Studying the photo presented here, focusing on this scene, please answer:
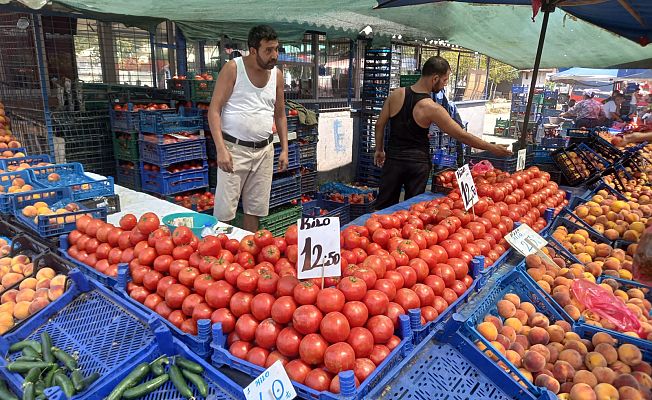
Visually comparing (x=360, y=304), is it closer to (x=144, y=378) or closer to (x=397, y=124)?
(x=144, y=378)

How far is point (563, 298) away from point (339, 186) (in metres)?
5.43

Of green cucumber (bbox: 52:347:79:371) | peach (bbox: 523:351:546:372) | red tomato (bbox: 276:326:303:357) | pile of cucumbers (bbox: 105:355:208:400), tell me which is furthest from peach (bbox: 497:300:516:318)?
green cucumber (bbox: 52:347:79:371)

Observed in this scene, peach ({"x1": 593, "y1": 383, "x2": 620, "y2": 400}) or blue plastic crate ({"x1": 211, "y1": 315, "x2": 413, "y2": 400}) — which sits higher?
blue plastic crate ({"x1": 211, "y1": 315, "x2": 413, "y2": 400})

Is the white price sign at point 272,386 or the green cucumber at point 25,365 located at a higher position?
the white price sign at point 272,386

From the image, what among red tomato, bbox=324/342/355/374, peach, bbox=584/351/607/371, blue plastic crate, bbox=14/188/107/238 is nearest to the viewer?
red tomato, bbox=324/342/355/374

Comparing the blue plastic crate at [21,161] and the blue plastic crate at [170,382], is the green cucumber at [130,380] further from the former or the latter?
the blue plastic crate at [21,161]

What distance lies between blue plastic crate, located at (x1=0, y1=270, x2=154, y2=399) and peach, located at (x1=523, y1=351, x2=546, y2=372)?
168cm

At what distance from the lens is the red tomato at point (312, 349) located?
1.70 meters

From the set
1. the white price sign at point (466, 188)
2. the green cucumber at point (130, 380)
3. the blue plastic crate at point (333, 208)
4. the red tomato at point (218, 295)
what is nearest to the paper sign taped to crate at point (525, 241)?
the white price sign at point (466, 188)

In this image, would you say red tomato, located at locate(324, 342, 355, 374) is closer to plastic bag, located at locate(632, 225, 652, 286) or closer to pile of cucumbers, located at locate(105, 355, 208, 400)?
pile of cucumbers, located at locate(105, 355, 208, 400)

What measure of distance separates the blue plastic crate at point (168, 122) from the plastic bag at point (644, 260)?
569 centimetres

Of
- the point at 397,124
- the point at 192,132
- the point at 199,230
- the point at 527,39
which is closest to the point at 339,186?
the point at 192,132

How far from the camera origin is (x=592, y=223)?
376 cm

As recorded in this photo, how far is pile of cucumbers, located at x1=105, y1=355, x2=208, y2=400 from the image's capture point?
174 cm
